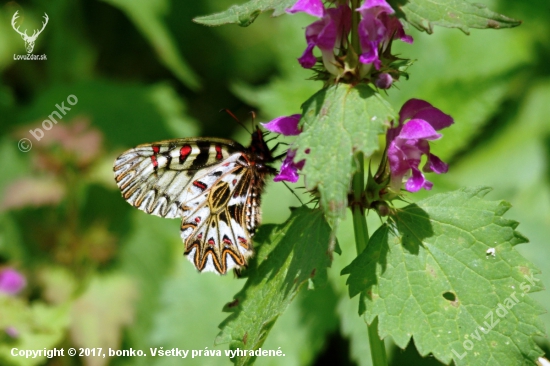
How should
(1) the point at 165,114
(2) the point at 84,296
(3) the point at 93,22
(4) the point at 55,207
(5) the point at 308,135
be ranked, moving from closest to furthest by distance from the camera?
(5) the point at 308,135 → (2) the point at 84,296 → (4) the point at 55,207 → (1) the point at 165,114 → (3) the point at 93,22

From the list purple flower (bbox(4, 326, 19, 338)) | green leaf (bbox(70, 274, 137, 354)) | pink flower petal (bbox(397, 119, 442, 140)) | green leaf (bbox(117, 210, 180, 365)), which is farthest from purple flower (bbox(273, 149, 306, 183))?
green leaf (bbox(117, 210, 180, 365))

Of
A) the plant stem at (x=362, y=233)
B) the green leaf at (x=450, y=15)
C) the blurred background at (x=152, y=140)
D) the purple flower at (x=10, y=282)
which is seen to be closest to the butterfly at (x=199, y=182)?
the plant stem at (x=362, y=233)

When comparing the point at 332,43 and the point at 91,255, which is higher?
the point at 91,255

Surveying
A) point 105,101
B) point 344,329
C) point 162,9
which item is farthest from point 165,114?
point 344,329

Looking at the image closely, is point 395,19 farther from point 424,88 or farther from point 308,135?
point 424,88

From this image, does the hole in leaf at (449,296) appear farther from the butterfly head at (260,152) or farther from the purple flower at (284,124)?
the butterfly head at (260,152)

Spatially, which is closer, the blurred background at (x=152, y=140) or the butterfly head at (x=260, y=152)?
the butterfly head at (x=260, y=152)

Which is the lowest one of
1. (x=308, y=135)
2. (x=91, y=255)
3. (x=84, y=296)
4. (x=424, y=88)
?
(x=308, y=135)

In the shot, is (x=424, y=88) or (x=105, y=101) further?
(x=105, y=101)
